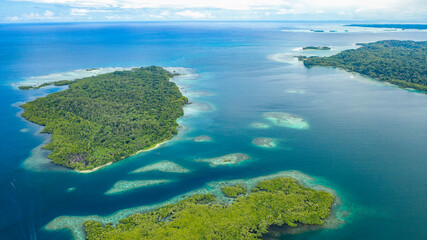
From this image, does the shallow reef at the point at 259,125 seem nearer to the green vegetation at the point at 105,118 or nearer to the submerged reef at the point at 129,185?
the green vegetation at the point at 105,118

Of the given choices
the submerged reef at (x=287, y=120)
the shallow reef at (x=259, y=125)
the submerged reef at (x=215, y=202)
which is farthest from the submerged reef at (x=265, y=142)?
the submerged reef at (x=215, y=202)

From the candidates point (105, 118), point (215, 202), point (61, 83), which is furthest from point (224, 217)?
point (61, 83)

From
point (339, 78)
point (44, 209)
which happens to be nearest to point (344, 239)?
point (44, 209)

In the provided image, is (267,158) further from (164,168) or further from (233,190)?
(164,168)

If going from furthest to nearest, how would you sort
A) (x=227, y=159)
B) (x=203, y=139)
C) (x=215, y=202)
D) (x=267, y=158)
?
(x=203, y=139), (x=267, y=158), (x=227, y=159), (x=215, y=202)

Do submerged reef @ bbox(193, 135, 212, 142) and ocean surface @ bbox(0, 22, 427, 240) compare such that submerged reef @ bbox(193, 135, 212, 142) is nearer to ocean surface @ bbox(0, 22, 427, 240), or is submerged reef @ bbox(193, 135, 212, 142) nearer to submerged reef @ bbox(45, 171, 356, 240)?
ocean surface @ bbox(0, 22, 427, 240)

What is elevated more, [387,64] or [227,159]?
[387,64]
